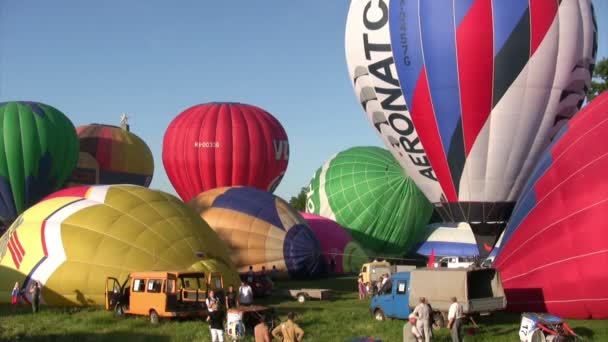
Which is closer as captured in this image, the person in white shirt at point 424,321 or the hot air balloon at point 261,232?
the person in white shirt at point 424,321

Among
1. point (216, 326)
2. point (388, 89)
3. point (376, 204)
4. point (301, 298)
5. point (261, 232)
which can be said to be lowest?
point (216, 326)

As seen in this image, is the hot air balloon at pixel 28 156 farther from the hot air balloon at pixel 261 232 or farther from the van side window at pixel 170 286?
the van side window at pixel 170 286

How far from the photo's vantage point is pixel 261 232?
82.8 feet

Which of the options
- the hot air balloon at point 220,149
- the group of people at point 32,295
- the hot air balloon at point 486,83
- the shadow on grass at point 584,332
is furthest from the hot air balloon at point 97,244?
the hot air balloon at point 220,149

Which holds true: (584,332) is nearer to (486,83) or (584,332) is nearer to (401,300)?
(401,300)

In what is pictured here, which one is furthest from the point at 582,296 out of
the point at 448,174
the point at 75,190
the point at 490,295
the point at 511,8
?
the point at 75,190

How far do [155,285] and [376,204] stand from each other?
22090mm

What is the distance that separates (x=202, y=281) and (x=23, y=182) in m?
19.7

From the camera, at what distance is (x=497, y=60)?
21.0m

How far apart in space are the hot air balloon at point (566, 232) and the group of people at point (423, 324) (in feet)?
14.4

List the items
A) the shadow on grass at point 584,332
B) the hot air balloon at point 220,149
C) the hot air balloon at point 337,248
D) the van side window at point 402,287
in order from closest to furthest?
the shadow on grass at point 584,332
the van side window at point 402,287
the hot air balloon at point 337,248
the hot air balloon at point 220,149

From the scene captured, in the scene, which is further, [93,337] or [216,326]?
[93,337]

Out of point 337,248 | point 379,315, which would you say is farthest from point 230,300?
point 337,248

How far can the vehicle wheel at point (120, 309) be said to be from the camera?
16359 mm
